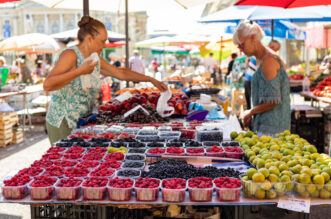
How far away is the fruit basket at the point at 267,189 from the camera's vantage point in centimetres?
233

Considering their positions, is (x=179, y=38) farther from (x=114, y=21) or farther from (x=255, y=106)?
(x=114, y=21)

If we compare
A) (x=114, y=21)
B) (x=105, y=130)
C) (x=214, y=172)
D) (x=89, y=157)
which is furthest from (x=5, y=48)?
(x=114, y=21)

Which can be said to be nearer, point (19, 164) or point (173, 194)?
point (173, 194)

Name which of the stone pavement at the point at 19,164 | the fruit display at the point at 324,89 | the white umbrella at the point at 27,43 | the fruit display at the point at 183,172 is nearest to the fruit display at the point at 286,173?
the fruit display at the point at 183,172

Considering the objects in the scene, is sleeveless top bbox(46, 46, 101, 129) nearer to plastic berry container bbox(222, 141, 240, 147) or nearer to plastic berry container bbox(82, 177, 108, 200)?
plastic berry container bbox(222, 141, 240, 147)

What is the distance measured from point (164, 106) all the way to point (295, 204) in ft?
9.06

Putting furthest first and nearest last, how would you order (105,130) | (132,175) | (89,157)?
1. (105,130)
2. (89,157)
3. (132,175)

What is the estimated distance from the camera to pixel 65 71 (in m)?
3.86

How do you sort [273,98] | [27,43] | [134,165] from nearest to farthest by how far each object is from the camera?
[134,165]
[273,98]
[27,43]

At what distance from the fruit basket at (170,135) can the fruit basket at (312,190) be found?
1.54m

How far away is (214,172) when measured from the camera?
2635 mm

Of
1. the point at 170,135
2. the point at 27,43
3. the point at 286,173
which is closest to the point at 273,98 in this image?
the point at 170,135

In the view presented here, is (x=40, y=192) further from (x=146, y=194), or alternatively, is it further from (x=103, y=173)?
(x=146, y=194)

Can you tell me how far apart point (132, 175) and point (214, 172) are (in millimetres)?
553
